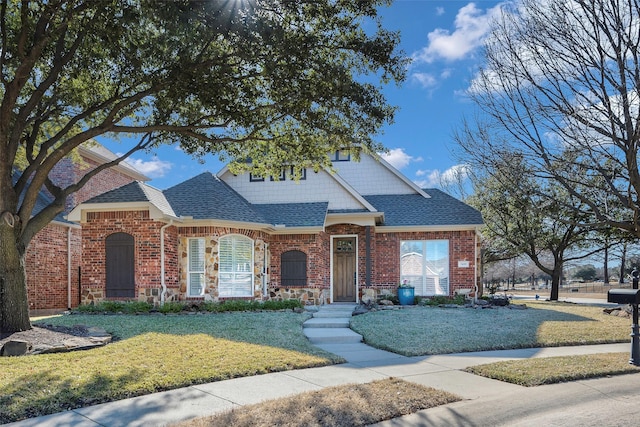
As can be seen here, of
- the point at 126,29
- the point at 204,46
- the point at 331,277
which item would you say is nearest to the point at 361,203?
the point at 331,277

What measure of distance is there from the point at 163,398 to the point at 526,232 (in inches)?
888

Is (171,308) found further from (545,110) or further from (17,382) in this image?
(545,110)

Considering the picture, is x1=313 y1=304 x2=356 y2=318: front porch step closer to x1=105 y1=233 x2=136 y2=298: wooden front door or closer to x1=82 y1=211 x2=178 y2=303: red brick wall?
x1=82 y1=211 x2=178 y2=303: red brick wall

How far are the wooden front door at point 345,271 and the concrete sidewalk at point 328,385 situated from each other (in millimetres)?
9714

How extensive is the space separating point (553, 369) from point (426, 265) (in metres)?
11.1

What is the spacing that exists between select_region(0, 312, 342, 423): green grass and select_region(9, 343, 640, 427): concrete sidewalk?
0.81 feet

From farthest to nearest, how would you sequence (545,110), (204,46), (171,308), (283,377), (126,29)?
(171,308) < (545,110) < (204,46) < (126,29) < (283,377)

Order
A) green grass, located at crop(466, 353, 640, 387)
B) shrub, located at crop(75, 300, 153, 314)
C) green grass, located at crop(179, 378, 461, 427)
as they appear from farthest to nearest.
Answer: shrub, located at crop(75, 300, 153, 314), green grass, located at crop(466, 353, 640, 387), green grass, located at crop(179, 378, 461, 427)

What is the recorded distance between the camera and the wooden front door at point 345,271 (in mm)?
18562

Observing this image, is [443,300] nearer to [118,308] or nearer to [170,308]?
[170,308]

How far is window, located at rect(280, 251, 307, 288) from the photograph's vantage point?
17.2 meters

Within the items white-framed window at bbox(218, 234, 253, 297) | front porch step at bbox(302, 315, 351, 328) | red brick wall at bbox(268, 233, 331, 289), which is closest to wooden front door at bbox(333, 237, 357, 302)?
red brick wall at bbox(268, 233, 331, 289)

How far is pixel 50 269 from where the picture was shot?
57.2 feet

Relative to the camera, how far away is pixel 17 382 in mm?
5895
